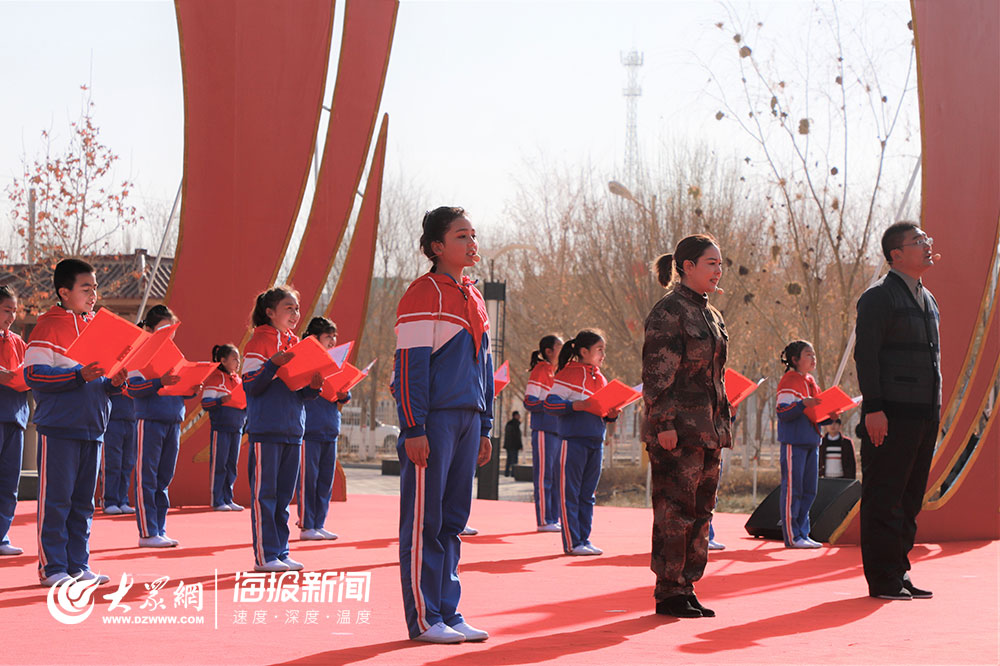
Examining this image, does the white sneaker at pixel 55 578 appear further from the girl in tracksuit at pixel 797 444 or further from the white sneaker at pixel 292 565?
the girl in tracksuit at pixel 797 444

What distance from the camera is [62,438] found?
5684 mm

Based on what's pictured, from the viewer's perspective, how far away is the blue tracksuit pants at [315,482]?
8898mm

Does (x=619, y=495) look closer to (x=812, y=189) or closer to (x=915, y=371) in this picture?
(x=812, y=189)

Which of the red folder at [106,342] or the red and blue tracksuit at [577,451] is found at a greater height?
the red folder at [106,342]

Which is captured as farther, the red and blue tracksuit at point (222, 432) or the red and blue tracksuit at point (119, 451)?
the red and blue tracksuit at point (222, 432)

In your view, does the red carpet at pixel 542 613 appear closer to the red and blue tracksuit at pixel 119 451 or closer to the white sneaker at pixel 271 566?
the white sneaker at pixel 271 566

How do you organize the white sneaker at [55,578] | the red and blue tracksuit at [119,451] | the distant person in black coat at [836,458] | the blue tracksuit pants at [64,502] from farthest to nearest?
the distant person in black coat at [836,458], the red and blue tracksuit at [119,451], the blue tracksuit pants at [64,502], the white sneaker at [55,578]

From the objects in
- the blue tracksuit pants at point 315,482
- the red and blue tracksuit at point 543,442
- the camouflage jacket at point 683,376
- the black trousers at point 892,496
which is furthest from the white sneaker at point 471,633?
the red and blue tracksuit at point 543,442

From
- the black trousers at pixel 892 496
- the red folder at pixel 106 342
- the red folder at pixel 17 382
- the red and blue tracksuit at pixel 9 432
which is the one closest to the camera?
the red folder at pixel 106 342

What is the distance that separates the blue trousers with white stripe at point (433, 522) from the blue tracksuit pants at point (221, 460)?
7364 mm

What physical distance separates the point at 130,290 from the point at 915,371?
25.2 metres

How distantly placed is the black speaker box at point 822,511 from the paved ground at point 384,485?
28.1 feet

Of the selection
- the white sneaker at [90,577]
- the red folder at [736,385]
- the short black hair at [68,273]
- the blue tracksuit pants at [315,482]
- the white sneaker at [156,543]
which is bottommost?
the white sneaker at [156,543]

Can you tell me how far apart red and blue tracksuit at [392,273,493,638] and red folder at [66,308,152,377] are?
68.5 inches
